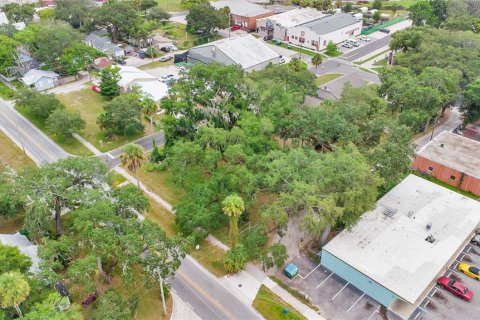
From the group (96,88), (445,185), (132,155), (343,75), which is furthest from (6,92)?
(445,185)

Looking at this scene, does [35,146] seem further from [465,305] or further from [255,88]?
[465,305]

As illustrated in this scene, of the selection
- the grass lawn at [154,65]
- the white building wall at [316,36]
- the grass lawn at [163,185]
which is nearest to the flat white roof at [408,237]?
the grass lawn at [163,185]

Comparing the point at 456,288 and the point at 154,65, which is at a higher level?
the point at 456,288

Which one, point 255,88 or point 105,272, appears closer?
point 105,272

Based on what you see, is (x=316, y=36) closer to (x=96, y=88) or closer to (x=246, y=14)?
(x=246, y=14)

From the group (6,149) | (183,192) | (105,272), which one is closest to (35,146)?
(6,149)
